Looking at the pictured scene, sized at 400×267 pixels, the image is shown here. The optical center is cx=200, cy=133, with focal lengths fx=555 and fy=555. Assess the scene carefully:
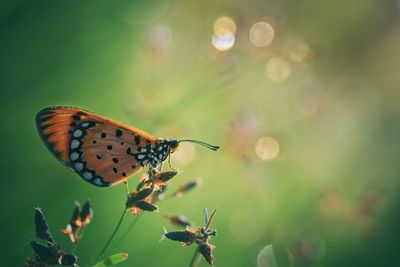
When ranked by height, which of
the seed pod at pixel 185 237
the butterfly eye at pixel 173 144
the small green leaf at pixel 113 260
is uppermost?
the butterfly eye at pixel 173 144

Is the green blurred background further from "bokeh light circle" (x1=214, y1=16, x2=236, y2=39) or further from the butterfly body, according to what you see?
the butterfly body

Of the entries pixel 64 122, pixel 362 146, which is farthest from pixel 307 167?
pixel 64 122

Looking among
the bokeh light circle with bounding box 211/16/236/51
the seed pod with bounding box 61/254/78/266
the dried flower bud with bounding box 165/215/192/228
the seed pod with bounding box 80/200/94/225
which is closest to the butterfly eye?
the dried flower bud with bounding box 165/215/192/228

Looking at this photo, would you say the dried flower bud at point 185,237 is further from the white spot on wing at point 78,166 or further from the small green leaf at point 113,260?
the white spot on wing at point 78,166

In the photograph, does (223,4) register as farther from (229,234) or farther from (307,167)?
(229,234)

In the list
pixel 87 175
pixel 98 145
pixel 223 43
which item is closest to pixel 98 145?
pixel 98 145

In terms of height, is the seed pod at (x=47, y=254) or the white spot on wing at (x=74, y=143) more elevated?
the white spot on wing at (x=74, y=143)

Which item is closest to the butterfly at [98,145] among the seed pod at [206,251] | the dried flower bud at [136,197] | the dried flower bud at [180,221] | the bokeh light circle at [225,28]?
the dried flower bud at [180,221]
